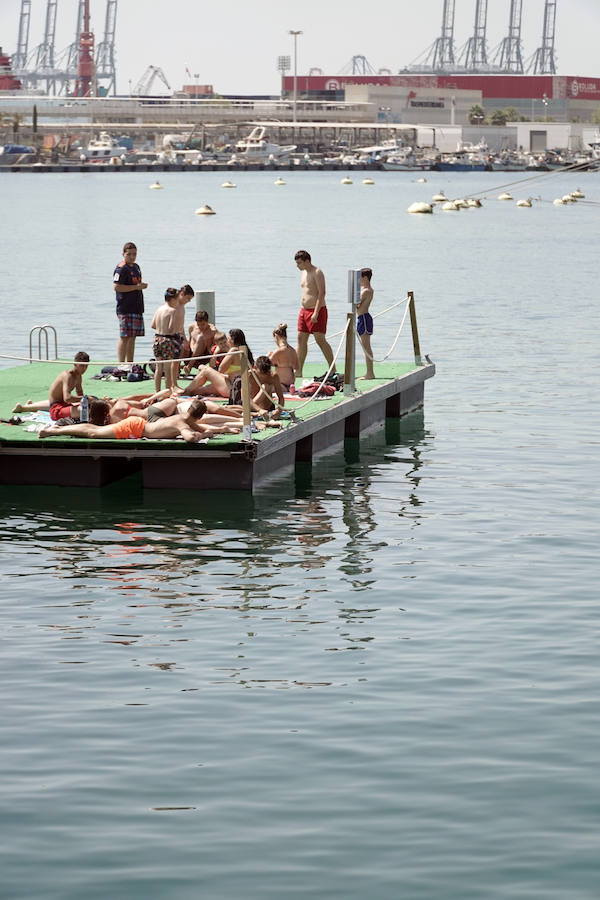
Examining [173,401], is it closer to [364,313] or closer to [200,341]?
[200,341]

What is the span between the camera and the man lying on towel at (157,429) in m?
17.7

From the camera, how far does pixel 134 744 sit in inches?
405

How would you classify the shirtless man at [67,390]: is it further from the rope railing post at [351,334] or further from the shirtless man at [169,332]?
the rope railing post at [351,334]

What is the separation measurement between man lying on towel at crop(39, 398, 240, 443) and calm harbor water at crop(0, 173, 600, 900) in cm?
83

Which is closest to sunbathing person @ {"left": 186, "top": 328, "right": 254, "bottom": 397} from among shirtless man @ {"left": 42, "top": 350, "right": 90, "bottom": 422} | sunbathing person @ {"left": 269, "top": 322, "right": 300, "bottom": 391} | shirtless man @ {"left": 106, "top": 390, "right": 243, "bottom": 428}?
sunbathing person @ {"left": 269, "top": 322, "right": 300, "bottom": 391}

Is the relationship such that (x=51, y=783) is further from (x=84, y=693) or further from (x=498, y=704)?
(x=498, y=704)

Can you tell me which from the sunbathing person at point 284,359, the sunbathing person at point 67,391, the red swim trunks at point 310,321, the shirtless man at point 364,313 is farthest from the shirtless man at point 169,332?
the shirtless man at point 364,313

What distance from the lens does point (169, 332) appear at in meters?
20.9

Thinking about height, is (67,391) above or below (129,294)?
below

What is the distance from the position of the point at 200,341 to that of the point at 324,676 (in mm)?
10813

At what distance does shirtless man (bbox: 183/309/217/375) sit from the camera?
69.8 ft

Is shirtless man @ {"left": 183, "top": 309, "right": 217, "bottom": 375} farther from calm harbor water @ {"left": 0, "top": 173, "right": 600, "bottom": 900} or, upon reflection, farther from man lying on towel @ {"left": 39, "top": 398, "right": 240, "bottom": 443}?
man lying on towel @ {"left": 39, "top": 398, "right": 240, "bottom": 443}

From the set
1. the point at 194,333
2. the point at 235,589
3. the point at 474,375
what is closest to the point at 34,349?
the point at 474,375

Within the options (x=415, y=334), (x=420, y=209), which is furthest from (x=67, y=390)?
(x=420, y=209)
